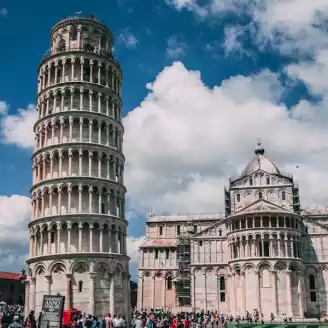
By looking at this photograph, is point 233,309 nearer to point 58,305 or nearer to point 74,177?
point 74,177

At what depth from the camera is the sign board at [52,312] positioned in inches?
797

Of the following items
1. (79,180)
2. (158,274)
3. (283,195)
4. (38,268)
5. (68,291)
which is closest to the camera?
(68,291)

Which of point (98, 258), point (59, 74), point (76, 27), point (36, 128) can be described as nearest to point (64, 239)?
point (98, 258)

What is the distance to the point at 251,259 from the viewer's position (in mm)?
60125

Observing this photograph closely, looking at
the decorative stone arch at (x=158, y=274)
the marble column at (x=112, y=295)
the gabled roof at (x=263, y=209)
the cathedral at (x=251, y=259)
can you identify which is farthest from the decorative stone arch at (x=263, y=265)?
the decorative stone arch at (x=158, y=274)

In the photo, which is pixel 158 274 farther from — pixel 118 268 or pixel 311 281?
pixel 118 268

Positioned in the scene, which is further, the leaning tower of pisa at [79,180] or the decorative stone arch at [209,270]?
the decorative stone arch at [209,270]

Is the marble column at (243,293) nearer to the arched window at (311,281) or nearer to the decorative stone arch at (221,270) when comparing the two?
the decorative stone arch at (221,270)

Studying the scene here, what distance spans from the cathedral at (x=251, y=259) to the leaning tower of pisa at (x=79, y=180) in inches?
781

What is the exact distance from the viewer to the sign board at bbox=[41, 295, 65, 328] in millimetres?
20234

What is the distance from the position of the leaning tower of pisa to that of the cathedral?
19844mm

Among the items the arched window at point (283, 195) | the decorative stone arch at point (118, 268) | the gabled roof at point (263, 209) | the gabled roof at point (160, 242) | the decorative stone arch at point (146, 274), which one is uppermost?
the arched window at point (283, 195)

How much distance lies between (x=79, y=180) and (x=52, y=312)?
2486 centimetres

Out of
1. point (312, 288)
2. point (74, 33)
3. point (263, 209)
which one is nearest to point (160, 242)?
point (263, 209)
